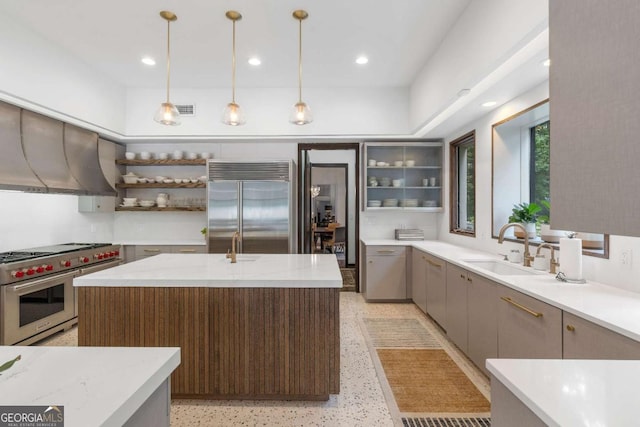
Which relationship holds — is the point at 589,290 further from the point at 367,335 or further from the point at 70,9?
the point at 70,9

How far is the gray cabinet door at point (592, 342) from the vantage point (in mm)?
1331

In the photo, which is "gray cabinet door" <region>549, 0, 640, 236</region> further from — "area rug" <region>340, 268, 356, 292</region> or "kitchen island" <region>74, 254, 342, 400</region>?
"area rug" <region>340, 268, 356, 292</region>

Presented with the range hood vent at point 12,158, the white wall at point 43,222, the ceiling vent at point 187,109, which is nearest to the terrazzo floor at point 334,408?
the range hood vent at point 12,158

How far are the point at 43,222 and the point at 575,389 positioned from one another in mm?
4979

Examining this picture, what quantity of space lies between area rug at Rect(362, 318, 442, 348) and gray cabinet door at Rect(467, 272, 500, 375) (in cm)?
60

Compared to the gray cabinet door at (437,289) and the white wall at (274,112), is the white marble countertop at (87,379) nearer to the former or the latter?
the gray cabinet door at (437,289)

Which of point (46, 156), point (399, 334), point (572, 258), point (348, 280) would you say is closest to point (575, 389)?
point (572, 258)

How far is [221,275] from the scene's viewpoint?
7.57 feet

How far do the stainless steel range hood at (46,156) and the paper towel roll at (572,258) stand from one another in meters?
4.48

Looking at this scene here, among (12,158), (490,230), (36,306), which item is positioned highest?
(12,158)

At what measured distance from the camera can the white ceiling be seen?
2764 mm

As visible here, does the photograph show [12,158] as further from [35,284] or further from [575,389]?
[575,389]

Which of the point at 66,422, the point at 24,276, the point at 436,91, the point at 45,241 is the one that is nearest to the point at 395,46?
the point at 436,91

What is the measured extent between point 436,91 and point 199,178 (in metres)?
3.42
